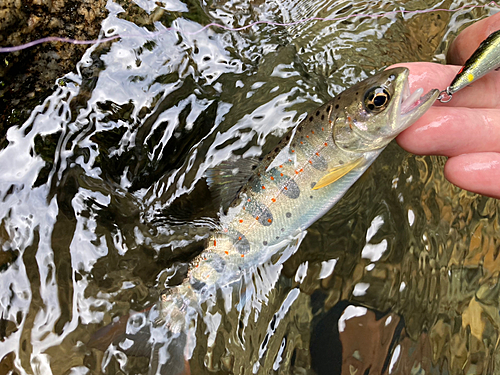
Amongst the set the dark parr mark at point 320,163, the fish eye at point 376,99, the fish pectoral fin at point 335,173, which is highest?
the fish eye at point 376,99

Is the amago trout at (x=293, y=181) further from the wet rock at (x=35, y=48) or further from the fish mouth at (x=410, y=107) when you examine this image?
the wet rock at (x=35, y=48)

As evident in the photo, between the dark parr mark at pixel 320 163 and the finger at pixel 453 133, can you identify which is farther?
the dark parr mark at pixel 320 163

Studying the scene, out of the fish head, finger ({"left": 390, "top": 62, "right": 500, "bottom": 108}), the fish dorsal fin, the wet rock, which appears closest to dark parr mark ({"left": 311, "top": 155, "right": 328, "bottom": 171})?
the fish head

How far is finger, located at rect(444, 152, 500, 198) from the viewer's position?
2098 millimetres

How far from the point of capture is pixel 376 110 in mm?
2148

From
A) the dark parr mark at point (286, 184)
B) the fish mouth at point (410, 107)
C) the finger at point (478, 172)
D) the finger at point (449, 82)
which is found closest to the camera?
the fish mouth at point (410, 107)

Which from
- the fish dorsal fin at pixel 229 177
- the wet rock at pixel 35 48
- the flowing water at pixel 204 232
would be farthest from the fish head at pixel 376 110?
the wet rock at pixel 35 48

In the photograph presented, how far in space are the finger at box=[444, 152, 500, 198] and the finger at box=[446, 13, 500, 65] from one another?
4.33 feet

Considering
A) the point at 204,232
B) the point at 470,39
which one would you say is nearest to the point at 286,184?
the point at 204,232

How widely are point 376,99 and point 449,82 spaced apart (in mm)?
788

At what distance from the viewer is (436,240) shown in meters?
3.02

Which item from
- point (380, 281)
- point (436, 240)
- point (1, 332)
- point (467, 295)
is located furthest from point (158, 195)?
point (467, 295)

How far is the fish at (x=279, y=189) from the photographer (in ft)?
7.28

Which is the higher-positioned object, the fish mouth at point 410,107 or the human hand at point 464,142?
the fish mouth at point 410,107
